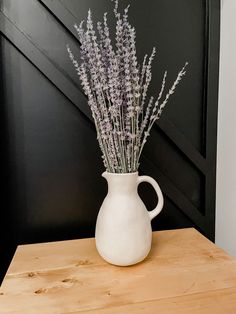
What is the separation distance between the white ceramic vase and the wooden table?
2.1 inches

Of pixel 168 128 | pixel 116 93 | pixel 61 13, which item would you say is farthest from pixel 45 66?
pixel 168 128

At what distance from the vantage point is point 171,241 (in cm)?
106

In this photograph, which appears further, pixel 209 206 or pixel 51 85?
pixel 209 206

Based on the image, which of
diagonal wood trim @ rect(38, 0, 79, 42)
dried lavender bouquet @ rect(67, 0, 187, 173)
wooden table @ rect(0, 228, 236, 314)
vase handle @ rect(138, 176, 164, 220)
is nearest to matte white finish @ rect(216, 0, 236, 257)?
wooden table @ rect(0, 228, 236, 314)

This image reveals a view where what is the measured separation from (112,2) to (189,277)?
1.10 metres

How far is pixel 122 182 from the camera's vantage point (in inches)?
33.4

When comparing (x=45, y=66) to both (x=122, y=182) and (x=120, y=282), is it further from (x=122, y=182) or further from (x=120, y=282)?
(x=120, y=282)

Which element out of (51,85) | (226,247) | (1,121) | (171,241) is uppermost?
(51,85)

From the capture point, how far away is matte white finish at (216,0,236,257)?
1.16m

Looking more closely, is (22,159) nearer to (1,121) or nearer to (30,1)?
(1,121)

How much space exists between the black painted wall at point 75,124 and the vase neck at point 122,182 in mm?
356

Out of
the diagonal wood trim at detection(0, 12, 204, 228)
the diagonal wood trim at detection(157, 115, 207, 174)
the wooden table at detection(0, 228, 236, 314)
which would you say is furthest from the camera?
the diagonal wood trim at detection(157, 115, 207, 174)

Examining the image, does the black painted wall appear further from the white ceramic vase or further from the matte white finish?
the white ceramic vase

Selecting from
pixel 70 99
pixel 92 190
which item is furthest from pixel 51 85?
pixel 92 190
